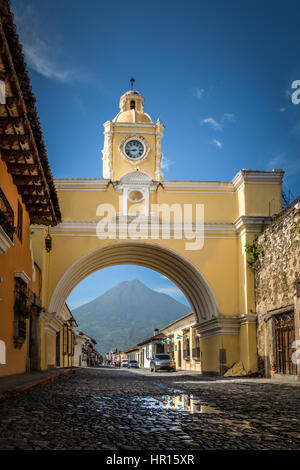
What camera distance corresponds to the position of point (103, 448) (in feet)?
11.1

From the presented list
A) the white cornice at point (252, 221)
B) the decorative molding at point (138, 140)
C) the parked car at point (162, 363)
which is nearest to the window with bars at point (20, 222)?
the white cornice at point (252, 221)

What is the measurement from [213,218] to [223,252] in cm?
139

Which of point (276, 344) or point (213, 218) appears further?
point (213, 218)

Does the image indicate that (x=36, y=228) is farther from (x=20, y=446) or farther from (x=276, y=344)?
(x=20, y=446)

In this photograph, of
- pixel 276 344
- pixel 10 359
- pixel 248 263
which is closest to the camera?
pixel 10 359

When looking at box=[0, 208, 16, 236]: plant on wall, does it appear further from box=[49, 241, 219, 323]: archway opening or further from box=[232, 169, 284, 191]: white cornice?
box=[232, 169, 284, 191]: white cornice

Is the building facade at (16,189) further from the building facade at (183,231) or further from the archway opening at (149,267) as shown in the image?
the building facade at (183,231)

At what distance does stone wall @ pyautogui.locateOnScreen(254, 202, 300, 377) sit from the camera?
13781 millimetres

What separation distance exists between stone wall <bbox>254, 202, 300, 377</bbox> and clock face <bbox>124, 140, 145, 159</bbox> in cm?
903

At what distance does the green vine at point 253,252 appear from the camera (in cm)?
1800

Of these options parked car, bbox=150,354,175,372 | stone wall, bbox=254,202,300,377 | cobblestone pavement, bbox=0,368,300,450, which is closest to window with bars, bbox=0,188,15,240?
cobblestone pavement, bbox=0,368,300,450

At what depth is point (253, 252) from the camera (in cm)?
1817

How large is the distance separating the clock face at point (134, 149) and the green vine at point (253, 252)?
8.61 metres
